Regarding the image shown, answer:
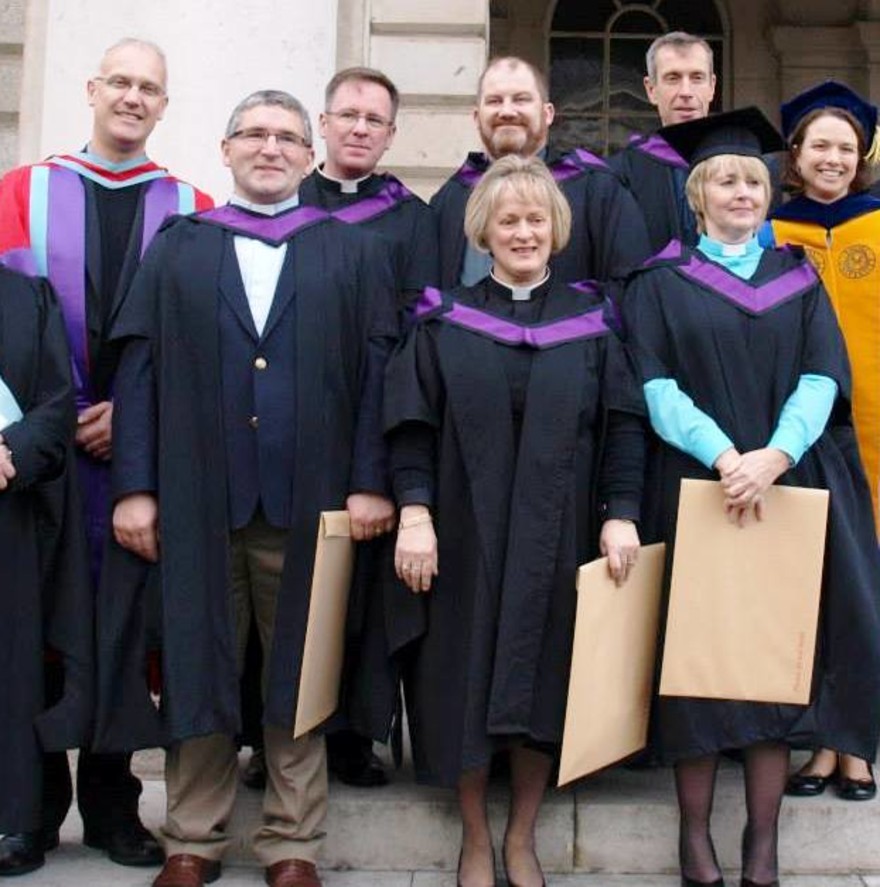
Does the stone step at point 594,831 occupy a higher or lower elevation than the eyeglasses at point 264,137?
lower

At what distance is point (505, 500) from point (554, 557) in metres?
0.19

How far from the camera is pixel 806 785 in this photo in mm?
4230

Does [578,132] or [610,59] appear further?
[610,59]

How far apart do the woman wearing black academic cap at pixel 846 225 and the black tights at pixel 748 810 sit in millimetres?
991

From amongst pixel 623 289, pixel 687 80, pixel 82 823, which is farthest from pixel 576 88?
pixel 82 823

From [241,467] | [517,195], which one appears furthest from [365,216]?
[241,467]

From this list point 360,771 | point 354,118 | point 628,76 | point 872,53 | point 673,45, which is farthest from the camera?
point 628,76

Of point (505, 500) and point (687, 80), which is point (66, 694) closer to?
point (505, 500)

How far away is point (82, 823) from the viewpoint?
4316mm

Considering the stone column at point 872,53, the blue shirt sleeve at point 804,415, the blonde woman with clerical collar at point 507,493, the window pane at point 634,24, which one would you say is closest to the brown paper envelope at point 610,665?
the blonde woman with clerical collar at point 507,493

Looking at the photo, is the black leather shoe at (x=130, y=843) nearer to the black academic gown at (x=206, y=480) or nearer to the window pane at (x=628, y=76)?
the black academic gown at (x=206, y=480)

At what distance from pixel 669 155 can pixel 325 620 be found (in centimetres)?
182

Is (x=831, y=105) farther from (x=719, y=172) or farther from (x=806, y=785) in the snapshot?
(x=806, y=785)

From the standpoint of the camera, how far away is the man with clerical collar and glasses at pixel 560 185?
4.41 meters
